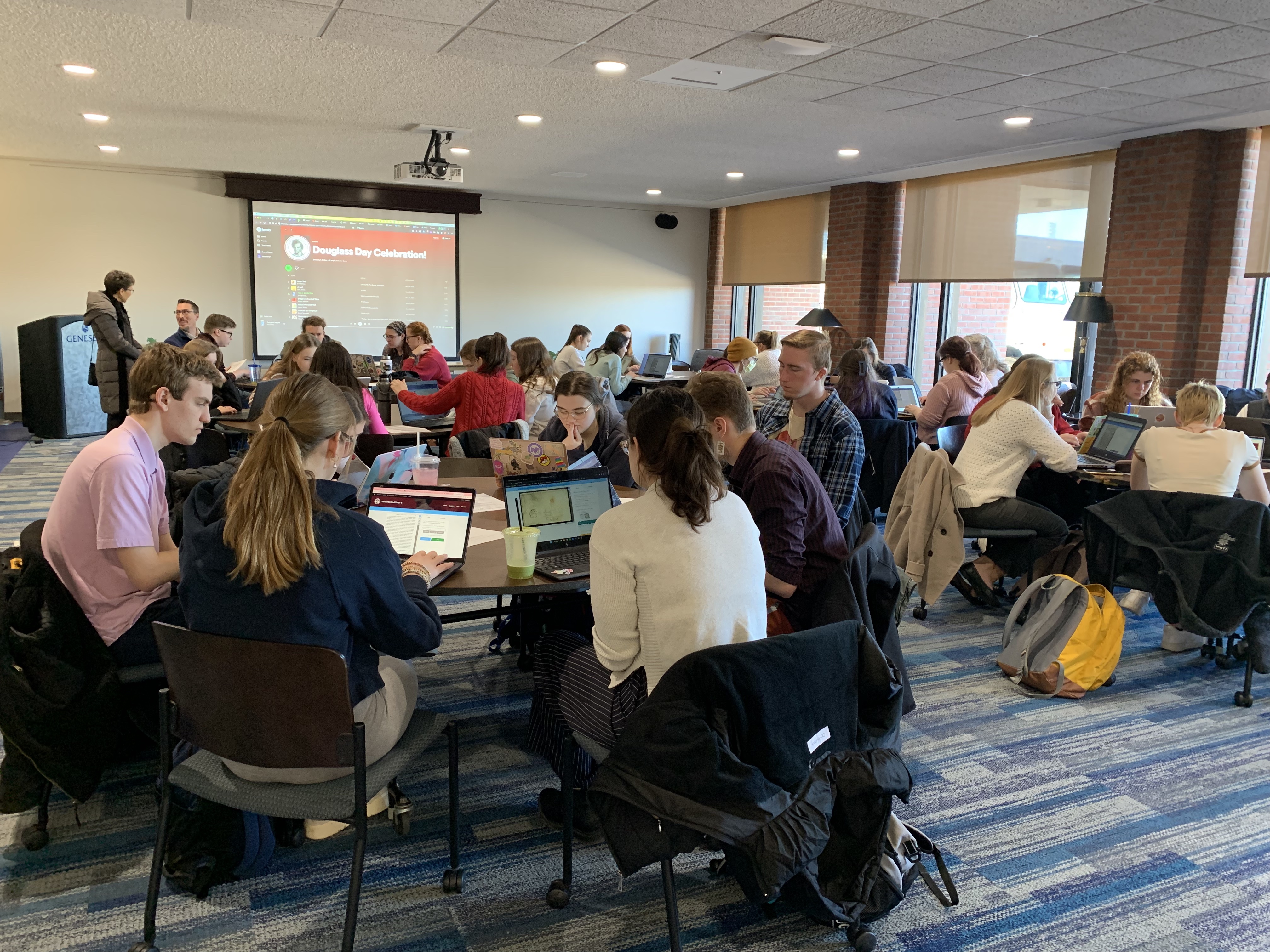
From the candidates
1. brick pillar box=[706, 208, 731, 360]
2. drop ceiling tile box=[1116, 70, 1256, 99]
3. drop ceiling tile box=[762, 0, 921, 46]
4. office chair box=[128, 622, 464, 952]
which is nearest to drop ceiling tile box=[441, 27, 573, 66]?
drop ceiling tile box=[762, 0, 921, 46]

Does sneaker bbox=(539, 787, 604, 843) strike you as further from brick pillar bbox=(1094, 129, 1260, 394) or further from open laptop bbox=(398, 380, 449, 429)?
brick pillar bbox=(1094, 129, 1260, 394)

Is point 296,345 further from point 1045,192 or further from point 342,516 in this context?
point 1045,192

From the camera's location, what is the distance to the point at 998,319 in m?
9.22

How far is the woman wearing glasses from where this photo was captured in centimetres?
365

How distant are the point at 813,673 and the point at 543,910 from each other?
0.95m

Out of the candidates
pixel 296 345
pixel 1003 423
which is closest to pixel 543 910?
pixel 1003 423

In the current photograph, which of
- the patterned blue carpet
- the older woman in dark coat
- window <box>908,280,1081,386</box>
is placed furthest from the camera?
window <box>908,280,1081,386</box>

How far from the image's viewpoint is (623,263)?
12.5 m

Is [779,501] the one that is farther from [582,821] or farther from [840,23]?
[840,23]

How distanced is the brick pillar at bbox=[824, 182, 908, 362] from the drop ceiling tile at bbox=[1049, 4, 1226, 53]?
17.0 feet

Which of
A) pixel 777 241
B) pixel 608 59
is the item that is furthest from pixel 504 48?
pixel 777 241

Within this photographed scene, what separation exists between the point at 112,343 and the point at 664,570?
23.0 feet

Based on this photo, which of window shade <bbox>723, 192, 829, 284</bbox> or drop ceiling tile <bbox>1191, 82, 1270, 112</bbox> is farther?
window shade <bbox>723, 192, 829, 284</bbox>

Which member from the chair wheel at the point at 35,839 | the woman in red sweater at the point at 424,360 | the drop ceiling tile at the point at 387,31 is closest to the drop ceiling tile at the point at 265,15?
the drop ceiling tile at the point at 387,31
